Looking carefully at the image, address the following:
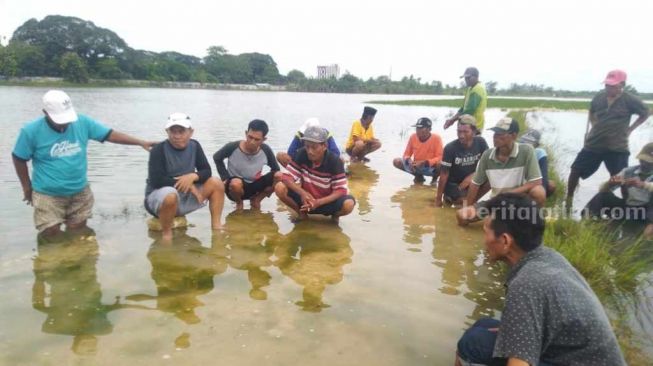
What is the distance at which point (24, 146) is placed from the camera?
387cm

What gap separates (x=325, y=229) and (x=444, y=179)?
6.02ft

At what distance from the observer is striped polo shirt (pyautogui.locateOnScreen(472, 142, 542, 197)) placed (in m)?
4.48

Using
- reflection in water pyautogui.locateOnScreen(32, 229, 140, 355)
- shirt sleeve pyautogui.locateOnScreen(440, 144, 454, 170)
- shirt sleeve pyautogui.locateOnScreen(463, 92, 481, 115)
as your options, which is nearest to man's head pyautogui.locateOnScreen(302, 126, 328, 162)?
shirt sleeve pyautogui.locateOnScreen(440, 144, 454, 170)

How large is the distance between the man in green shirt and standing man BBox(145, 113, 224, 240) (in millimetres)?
2600

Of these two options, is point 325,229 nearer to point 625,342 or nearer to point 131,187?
point 625,342

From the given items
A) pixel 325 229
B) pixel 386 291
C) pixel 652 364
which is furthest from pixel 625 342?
pixel 325 229

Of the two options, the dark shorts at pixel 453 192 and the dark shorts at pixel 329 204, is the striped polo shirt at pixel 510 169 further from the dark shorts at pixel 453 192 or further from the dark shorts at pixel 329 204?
the dark shorts at pixel 329 204

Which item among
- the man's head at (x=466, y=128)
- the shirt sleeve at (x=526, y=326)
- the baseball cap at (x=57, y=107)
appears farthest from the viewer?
the man's head at (x=466, y=128)

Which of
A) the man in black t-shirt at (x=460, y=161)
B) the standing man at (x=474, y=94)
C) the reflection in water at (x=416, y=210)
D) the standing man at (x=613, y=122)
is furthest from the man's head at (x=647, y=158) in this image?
the standing man at (x=474, y=94)

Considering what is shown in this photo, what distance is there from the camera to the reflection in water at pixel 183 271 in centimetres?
297

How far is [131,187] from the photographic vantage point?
21.2ft

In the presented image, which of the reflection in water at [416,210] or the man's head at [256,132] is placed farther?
the man's head at [256,132]

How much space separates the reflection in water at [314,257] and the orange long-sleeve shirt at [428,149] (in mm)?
2735

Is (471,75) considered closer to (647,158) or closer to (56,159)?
(647,158)
